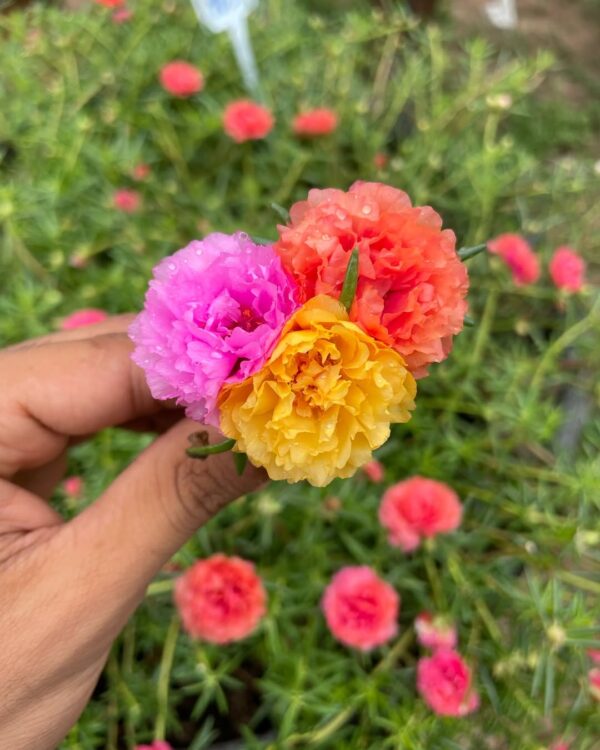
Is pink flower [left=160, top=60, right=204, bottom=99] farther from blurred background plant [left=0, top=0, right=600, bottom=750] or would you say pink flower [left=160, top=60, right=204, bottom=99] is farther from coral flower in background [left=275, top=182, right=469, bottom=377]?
coral flower in background [left=275, top=182, right=469, bottom=377]

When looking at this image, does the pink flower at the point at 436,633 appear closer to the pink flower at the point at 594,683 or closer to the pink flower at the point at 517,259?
the pink flower at the point at 594,683

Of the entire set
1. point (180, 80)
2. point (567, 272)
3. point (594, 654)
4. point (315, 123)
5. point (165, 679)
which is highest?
point (180, 80)

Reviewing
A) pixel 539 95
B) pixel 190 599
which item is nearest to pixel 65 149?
pixel 190 599

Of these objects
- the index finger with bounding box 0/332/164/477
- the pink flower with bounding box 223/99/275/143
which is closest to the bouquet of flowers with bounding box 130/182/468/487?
the index finger with bounding box 0/332/164/477

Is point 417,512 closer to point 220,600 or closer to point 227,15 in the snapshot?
point 220,600

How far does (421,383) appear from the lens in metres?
1.04

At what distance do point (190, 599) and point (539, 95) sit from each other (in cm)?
188

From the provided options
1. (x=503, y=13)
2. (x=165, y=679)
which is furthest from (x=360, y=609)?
(x=503, y=13)

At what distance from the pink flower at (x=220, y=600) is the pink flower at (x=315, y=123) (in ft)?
2.47

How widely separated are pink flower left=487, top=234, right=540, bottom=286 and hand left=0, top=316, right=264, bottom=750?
586 millimetres

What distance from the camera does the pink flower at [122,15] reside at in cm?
129

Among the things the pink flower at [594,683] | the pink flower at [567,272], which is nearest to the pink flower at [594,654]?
the pink flower at [594,683]

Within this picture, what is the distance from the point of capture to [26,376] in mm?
661

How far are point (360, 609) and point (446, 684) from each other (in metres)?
0.12
